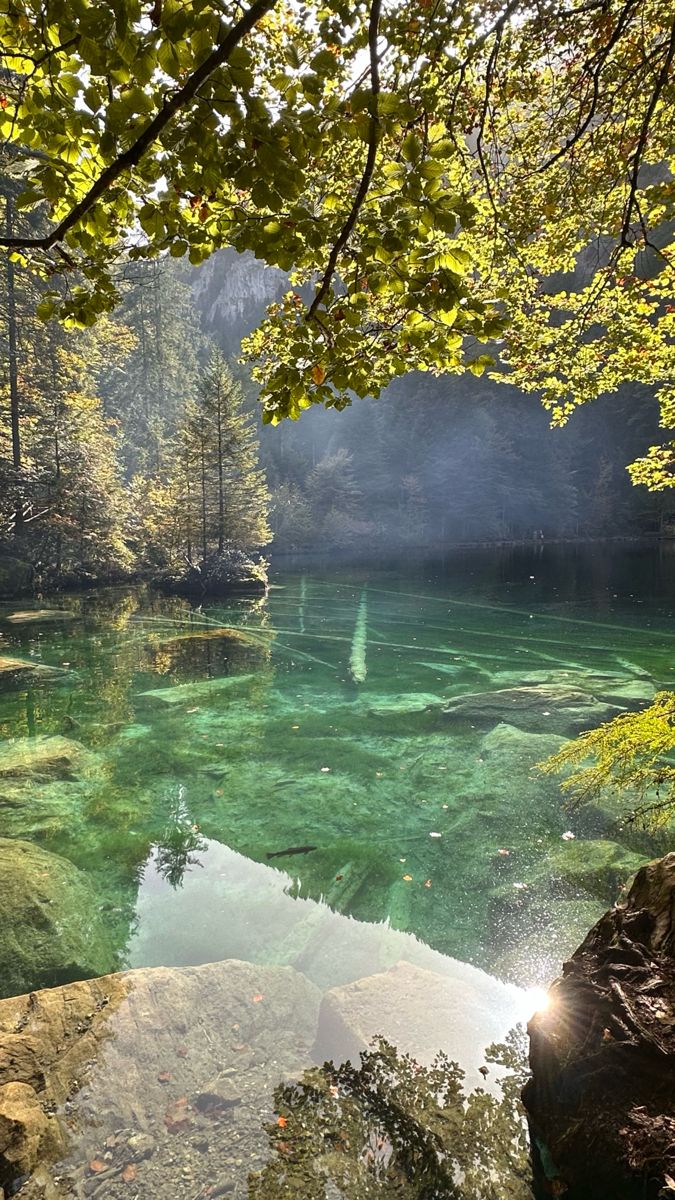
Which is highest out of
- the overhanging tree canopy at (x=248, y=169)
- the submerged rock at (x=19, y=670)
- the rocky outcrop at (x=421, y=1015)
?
the overhanging tree canopy at (x=248, y=169)

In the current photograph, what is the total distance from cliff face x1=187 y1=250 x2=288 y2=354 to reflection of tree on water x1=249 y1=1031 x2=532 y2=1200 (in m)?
76.0

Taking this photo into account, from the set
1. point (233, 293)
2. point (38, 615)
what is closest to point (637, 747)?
point (38, 615)

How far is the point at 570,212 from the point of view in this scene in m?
6.67

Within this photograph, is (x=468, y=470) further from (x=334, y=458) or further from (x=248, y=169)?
(x=248, y=169)

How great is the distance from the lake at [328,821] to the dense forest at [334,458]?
14.9m

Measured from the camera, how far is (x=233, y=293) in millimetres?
77125

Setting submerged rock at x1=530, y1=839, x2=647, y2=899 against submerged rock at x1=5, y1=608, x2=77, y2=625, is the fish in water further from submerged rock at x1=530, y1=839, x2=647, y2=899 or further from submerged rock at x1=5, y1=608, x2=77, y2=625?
submerged rock at x1=5, y1=608, x2=77, y2=625

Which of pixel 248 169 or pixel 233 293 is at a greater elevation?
pixel 233 293

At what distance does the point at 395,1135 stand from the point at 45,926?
2.80 metres

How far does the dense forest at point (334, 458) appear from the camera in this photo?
26922 millimetres

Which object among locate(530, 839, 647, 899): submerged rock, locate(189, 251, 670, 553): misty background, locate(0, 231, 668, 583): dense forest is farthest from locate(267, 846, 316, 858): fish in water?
locate(189, 251, 670, 553): misty background

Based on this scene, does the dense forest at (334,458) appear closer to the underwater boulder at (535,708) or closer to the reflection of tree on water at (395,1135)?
the underwater boulder at (535,708)

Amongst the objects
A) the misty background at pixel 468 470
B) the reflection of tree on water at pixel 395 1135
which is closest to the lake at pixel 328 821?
the reflection of tree on water at pixel 395 1135

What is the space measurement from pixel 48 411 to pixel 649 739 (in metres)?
24.7
